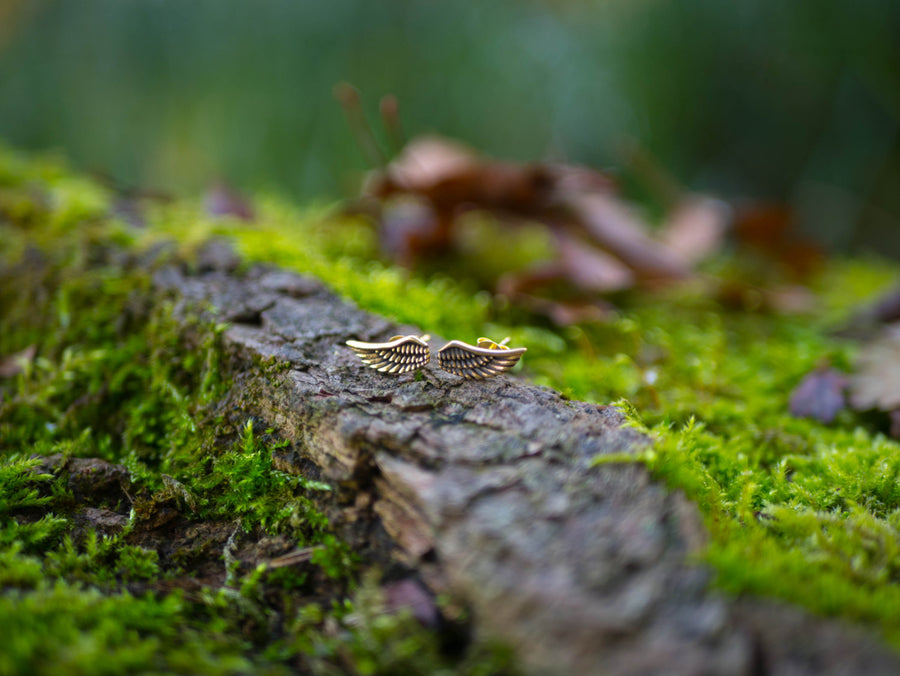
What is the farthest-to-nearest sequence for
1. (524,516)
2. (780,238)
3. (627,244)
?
(780,238), (627,244), (524,516)

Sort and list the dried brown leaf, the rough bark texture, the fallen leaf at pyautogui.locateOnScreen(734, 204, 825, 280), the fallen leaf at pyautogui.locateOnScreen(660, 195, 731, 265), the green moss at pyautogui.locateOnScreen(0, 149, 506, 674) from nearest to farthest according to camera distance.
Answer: the rough bark texture < the green moss at pyautogui.locateOnScreen(0, 149, 506, 674) < the dried brown leaf < the fallen leaf at pyautogui.locateOnScreen(660, 195, 731, 265) < the fallen leaf at pyautogui.locateOnScreen(734, 204, 825, 280)

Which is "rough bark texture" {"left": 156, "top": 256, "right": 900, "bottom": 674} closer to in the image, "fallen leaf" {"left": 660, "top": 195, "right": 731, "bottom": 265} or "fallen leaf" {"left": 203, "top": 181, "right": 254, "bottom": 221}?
"fallen leaf" {"left": 203, "top": 181, "right": 254, "bottom": 221}

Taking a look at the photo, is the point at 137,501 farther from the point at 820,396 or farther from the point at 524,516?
the point at 820,396

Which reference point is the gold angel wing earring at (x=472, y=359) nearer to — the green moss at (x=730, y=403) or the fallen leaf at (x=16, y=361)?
the green moss at (x=730, y=403)

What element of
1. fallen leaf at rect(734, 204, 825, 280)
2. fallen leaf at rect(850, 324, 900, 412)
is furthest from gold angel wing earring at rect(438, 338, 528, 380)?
fallen leaf at rect(734, 204, 825, 280)

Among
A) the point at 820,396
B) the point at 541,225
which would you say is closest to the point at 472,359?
the point at 820,396
